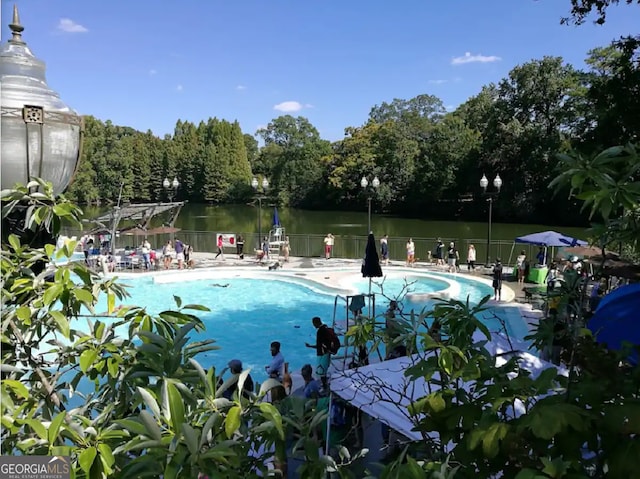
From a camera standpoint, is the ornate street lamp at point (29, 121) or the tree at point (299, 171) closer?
the ornate street lamp at point (29, 121)

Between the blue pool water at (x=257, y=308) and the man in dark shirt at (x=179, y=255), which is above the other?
the man in dark shirt at (x=179, y=255)

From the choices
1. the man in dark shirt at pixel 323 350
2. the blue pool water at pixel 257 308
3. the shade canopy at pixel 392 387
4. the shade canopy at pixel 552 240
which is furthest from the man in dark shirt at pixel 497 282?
the shade canopy at pixel 392 387

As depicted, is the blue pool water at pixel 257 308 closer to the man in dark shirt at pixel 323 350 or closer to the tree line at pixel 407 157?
the man in dark shirt at pixel 323 350

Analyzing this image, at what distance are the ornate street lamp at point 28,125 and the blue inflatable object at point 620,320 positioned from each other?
474cm

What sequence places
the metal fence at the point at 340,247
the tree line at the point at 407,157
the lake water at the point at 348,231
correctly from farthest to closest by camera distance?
1. the tree line at the point at 407,157
2. the lake water at the point at 348,231
3. the metal fence at the point at 340,247

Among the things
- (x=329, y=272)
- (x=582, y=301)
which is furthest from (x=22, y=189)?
(x=329, y=272)

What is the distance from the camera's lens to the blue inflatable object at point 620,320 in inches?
202

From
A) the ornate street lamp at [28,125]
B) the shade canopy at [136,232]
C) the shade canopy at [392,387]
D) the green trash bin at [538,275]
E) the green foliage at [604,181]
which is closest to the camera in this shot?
the green foliage at [604,181]

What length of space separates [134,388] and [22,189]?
0.88 meters

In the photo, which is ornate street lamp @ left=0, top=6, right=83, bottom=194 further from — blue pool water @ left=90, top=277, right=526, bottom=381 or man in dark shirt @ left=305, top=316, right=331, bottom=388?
blue pool water @ left=90, top=277, right=526, bottom=381

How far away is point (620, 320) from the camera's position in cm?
536

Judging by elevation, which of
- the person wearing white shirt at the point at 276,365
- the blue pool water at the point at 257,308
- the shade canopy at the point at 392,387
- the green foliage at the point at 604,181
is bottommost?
the blue pool water at the point at 257,308

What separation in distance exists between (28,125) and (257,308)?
14.3m

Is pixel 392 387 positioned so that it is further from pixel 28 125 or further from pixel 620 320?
pixel 28 125
